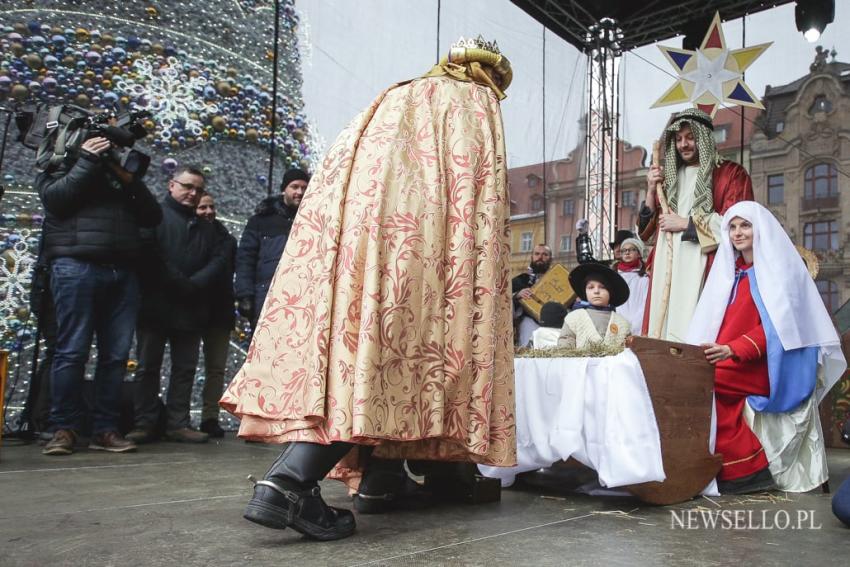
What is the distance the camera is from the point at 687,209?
3857 millimetres

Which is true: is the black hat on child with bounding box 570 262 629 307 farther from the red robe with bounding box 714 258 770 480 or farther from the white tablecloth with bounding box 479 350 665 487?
the white tablecloth with bounding box 479 350 665 487

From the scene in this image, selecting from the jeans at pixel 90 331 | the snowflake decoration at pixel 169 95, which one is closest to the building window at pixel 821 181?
A: the snowflake decoration at pixel 169 95

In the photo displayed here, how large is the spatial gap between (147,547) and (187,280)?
2.85m

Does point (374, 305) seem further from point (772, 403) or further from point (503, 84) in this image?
point (772, 403)

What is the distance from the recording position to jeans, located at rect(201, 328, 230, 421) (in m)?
4.68

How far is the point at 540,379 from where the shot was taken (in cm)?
292

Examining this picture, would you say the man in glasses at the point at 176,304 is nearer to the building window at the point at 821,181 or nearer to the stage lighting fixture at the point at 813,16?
the building window at the point at 821,181

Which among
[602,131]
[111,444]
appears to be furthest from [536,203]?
[111,444]

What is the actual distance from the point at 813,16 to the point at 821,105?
3.49ft

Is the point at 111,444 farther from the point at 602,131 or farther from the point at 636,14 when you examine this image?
the point at 636,14

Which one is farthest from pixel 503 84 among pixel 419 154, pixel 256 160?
pixel 256 160

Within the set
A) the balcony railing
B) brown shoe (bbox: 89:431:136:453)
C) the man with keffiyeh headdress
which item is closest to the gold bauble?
brown shoe (bbox: 89:431:136:453)

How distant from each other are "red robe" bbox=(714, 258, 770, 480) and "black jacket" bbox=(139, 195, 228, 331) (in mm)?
3020

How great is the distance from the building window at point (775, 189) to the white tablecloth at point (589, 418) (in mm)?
6987
